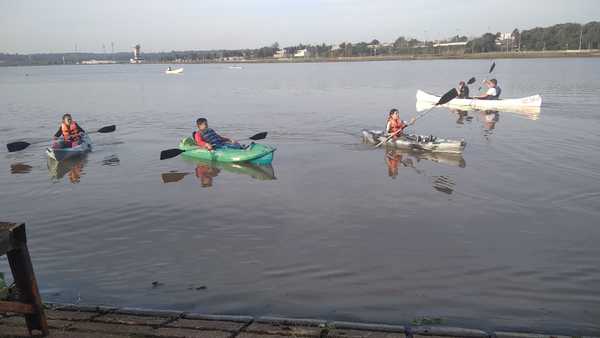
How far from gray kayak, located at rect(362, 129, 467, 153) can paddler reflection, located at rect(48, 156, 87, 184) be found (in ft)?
30.4

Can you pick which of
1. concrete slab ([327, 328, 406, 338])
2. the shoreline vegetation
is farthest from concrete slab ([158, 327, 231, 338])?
the shoreline vegetation

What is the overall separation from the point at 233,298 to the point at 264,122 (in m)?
18.1

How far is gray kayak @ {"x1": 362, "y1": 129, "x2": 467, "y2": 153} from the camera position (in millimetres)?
14664

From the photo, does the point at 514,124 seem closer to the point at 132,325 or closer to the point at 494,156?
the point at 494,156

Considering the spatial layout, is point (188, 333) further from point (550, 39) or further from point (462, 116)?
point (550, 39)

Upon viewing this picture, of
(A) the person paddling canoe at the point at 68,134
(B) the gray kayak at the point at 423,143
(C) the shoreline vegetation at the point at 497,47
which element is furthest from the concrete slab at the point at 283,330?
(C) the shoreline vegetation at the point at 497,47

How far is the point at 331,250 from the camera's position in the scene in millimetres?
7984

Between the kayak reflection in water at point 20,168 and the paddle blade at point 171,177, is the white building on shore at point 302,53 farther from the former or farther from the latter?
the paddle blade at point 171,177

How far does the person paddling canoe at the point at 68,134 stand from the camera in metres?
16.0

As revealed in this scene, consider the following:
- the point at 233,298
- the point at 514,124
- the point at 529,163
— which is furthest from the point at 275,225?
the point at 514,124

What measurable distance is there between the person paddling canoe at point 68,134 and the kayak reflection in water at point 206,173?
464cm

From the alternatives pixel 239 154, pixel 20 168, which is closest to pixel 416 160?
pixel 239 154

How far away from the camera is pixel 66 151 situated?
15969 millimetres

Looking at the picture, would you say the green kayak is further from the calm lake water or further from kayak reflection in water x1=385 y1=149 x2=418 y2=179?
kayak reflection in water x1=385 y1=149 x2=418 y2=179
